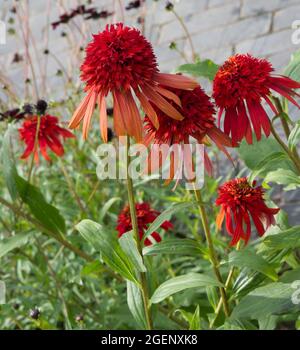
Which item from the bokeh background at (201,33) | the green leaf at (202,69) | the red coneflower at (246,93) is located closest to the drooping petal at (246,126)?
the red coneflower at (246,93)

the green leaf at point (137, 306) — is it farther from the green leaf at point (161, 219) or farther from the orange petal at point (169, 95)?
the orange petal at point (169, 95)

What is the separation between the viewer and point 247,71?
0.82 meters

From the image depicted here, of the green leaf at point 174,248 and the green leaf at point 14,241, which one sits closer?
the green leaf at point 174,248

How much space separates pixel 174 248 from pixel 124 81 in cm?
25

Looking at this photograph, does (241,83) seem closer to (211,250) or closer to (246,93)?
(246,93)

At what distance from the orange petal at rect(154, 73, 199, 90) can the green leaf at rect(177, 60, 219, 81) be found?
252 millimetres

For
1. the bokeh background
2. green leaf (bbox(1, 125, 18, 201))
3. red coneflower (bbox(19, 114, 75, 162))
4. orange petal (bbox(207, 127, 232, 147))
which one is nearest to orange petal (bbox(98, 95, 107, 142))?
orange petal (bbox(207, 127, 232, 147))

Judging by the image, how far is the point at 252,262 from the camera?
873 mm

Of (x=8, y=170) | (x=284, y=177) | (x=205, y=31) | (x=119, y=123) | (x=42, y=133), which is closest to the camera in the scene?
(x=119, y=123)

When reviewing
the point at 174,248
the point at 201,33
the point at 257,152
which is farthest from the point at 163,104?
the point at 201,33

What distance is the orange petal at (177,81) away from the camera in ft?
2.44

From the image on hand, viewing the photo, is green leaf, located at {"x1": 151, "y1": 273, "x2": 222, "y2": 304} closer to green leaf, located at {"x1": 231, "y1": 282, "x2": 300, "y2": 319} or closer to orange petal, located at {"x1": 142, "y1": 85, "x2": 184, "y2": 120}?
green leaf, located at {"x1": 231, "y1": 282, "x2": 300, "y2": 319}

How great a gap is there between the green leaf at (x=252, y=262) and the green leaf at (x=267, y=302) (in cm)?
2
